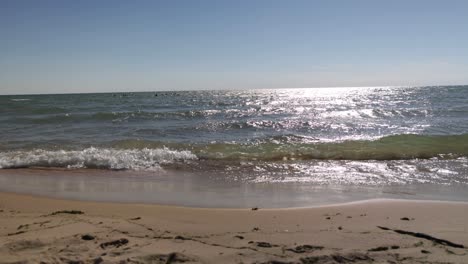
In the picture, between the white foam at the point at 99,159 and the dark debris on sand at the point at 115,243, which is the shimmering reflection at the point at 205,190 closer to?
the white foam at the point at 99,159

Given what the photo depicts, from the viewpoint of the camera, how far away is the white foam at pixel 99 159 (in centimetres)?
991

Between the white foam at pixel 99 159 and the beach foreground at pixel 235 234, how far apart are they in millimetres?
3869

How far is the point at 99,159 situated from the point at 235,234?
678 cm

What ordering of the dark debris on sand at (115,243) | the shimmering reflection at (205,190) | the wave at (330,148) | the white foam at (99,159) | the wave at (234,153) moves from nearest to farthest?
the dark debris on sand at (115,243), the shimmering reflection at (205,190), the white foam at (99,159), the wave at (234,153), the wave at (330,148)

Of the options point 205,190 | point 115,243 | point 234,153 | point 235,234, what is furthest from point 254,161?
point 115,243

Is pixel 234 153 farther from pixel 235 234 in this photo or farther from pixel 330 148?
pixel 235 234

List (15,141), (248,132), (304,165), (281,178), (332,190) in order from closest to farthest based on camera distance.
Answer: (332,190)
(281,178)
(304,165)
(15,141)
(248,132)

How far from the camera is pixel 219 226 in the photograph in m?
4.82

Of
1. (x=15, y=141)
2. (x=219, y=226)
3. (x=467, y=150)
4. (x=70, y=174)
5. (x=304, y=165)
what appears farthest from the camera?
(x=15, y=141)

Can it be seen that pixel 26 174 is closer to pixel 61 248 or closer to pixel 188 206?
pixel 188 206

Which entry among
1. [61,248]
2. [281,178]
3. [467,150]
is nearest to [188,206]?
[61,248]

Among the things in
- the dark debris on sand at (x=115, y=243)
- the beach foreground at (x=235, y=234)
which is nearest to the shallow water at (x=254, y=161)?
the beach foreground at (x=235, y=234)

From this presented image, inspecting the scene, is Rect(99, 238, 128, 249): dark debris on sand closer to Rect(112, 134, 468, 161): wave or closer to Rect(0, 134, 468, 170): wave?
Rect(0, 134, 468, 170): wave

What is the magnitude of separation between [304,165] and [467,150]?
210 inches
